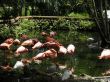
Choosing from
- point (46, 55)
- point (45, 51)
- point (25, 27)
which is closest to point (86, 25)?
point (25, 27)

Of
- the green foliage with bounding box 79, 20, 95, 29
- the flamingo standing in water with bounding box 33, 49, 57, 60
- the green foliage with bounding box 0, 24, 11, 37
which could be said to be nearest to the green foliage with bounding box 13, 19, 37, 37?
the green foliage with bounding box 0, 24, 11, 37

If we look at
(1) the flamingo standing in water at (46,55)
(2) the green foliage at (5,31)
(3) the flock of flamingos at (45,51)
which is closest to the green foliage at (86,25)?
(2) the green foliage at (5,31)

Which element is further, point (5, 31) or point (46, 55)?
point (5, 31)

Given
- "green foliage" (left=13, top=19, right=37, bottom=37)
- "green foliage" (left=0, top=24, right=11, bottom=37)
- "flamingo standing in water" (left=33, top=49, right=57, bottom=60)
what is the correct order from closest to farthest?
"flamingo standing in water" (left=33, top=49, right=57, bottom=60) < "green foliage" (left=0, top=24, right=11, bottom=37) < "green foliage" (left=13, top=19, right=37, bottom=37)

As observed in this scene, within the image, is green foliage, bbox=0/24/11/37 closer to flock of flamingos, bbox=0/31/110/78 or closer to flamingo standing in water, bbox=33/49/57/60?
flock of flamingos, bbox=0/31/110/78

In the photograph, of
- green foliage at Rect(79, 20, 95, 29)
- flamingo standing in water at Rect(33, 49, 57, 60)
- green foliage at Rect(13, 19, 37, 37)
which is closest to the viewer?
flamingo standing in water at Rect(33, 49, 57, 60)

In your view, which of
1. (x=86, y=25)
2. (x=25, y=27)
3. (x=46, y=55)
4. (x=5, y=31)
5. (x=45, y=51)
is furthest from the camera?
(x=86, y=25)

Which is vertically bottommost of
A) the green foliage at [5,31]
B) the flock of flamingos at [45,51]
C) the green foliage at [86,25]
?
the green foliage at [86,25]

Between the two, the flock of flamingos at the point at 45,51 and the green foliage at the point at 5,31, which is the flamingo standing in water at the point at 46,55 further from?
the green foliage at the point at 5,31

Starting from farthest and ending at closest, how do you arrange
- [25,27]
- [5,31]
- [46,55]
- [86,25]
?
[86,25]
[25,27]
[5,31]
[46,55]

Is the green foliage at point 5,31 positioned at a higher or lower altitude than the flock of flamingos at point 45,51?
lower

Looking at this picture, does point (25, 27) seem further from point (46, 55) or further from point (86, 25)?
point (46, 55)

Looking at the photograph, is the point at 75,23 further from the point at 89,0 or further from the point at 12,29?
the point at 89,0

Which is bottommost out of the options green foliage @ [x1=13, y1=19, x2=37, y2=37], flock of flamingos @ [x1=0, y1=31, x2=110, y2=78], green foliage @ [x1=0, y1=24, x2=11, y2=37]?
green foliage @ [x1=13, y1=19, x2=37, y2=37]
